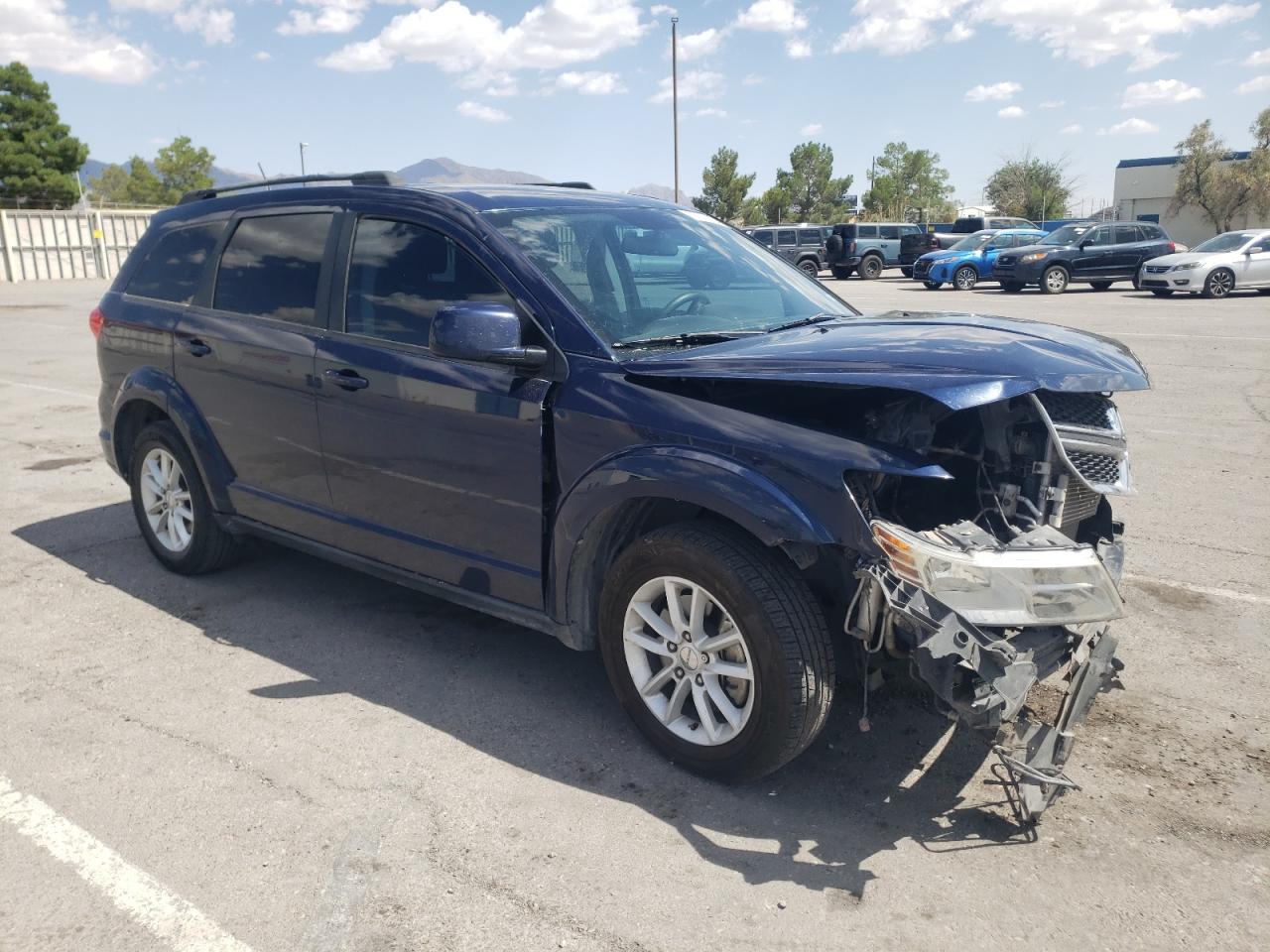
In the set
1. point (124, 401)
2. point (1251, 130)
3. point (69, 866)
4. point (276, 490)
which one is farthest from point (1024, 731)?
point (1251, 130)

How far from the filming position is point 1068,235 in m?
26.1

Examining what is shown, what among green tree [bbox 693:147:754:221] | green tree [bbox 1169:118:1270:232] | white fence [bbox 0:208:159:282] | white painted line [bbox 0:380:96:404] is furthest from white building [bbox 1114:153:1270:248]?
white painted line [bbox 0:380:96:404]

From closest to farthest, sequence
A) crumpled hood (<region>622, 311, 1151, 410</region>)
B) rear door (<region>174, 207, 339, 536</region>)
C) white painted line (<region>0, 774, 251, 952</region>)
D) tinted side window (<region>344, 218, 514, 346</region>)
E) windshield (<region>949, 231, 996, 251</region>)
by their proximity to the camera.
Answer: white painted line (<region>0, 774, 251, 952</region>) → crumpled hood (<region>622, 311, 1151, 410</region>) → tinted side window (<region>344, 218, 514, 346</region>) → rear door (<region>174, 207, 339, 536</region>) → windshield (<region>949, 231, 996, 251</region>)

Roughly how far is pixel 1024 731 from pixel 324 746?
2.33 metres

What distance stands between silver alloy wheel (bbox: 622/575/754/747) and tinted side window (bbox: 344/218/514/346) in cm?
125

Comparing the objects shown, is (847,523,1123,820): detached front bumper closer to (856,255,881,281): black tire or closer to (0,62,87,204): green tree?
(856,255,881,281): black tire

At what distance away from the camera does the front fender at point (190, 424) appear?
4.95m

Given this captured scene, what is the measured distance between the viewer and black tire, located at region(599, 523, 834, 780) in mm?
3043

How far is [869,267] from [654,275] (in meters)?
33.7

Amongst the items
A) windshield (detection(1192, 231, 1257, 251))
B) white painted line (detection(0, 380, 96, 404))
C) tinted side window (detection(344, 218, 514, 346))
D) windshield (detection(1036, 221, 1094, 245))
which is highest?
windshield (detection(1036, 221, 1094, 245))

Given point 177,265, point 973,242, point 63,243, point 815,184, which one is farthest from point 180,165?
point 177,265

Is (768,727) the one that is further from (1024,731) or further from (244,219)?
(244,219)

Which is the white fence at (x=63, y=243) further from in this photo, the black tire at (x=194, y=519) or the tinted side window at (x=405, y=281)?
the tinted side window at (x=405, y=281)

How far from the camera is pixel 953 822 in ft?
10.3
